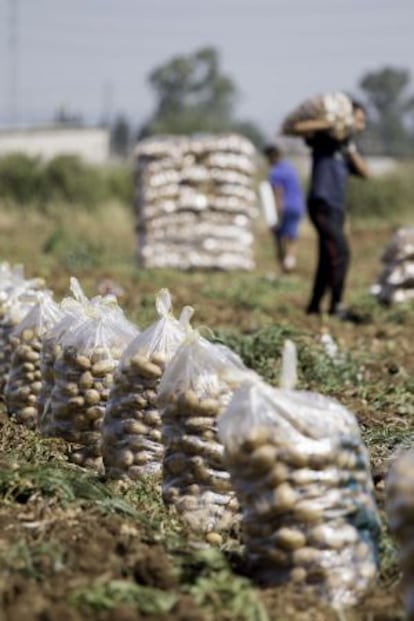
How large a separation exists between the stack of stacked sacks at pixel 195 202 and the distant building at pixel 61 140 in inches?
1364

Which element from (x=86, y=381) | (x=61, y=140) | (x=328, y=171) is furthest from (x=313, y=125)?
(x=61, y=140)

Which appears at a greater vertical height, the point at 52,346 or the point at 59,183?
the point at 52,346

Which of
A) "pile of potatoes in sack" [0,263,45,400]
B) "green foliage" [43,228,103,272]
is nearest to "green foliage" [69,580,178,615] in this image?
"pile of potatoes in sack" [0,263,45,400]

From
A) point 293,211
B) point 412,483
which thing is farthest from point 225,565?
point 293,211

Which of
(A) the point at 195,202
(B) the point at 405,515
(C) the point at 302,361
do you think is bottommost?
(A) the point at 195,202

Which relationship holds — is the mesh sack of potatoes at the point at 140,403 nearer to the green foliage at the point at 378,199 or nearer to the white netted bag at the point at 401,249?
the white netted bag at the point at 401,249

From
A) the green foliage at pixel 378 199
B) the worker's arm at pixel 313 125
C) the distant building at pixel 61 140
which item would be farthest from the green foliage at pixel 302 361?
the distant building at pixel 61 140

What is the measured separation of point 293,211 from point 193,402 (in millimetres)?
12627

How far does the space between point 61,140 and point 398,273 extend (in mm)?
44902

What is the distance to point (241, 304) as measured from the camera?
40.4 feet

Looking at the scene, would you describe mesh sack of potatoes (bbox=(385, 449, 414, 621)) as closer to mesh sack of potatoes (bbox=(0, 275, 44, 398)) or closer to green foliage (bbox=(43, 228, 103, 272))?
mesh sack of potatoes (bbox=(0, 275, 44, 398))

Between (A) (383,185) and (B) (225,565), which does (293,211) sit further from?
(A) (383,185)

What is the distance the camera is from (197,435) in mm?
4453

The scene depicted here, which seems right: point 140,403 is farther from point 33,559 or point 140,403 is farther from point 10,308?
Result: point 10,308
